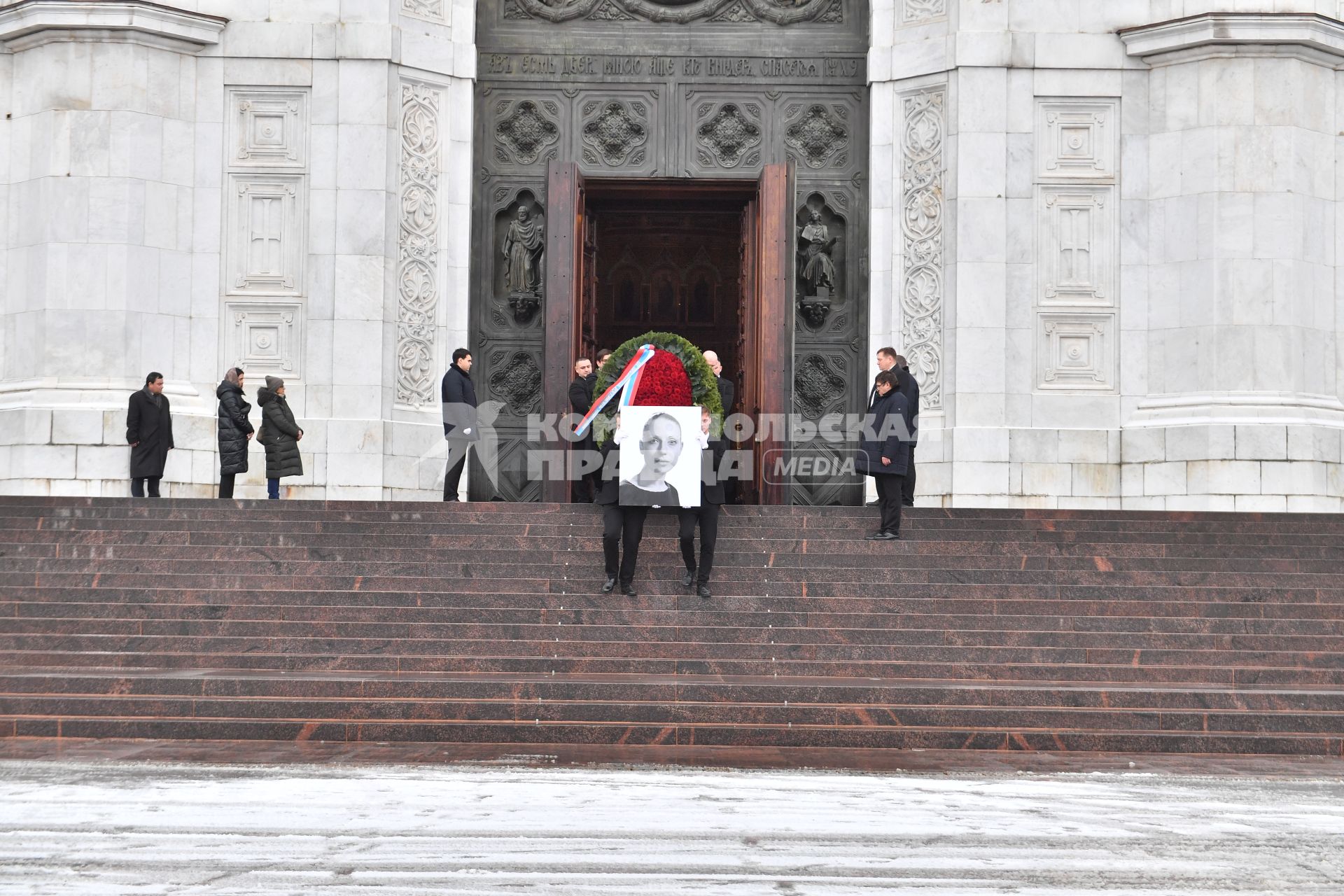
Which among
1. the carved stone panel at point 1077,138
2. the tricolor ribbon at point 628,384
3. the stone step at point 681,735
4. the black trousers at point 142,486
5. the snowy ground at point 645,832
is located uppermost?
the carved stone panel at point 1077,138

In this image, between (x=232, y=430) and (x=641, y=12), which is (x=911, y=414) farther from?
(x=641, y=12)

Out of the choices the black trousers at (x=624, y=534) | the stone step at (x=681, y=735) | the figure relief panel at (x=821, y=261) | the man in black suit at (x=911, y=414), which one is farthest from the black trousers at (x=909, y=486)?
the stone step at (x=681, y=735)

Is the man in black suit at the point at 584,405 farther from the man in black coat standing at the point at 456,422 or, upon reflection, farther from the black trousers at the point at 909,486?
the black trousers at the point at 909,486

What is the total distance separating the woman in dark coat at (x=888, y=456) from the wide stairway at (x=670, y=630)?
31 centimetres

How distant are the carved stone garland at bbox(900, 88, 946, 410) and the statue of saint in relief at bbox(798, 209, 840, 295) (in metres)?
0.96

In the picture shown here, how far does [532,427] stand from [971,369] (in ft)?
17.3

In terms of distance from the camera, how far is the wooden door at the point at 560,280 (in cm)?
1892

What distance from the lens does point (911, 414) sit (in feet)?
49.9

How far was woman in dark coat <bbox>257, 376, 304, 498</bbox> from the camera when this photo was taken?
55.1ft

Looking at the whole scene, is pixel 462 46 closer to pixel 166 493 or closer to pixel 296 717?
pixel 166 493

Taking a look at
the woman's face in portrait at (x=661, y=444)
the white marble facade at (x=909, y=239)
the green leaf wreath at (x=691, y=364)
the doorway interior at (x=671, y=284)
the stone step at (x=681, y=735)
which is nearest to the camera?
the stone step at (x=681, y=735)

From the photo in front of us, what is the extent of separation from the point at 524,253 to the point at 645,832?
14320 millimetres

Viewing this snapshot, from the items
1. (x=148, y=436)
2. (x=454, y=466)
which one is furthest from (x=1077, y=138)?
(x=148, y=436)

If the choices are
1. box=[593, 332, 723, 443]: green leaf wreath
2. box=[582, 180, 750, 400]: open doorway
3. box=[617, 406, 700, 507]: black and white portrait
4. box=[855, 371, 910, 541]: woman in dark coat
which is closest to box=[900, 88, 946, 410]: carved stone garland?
box=[593, 332, 723, 443]: green leaf wreath
